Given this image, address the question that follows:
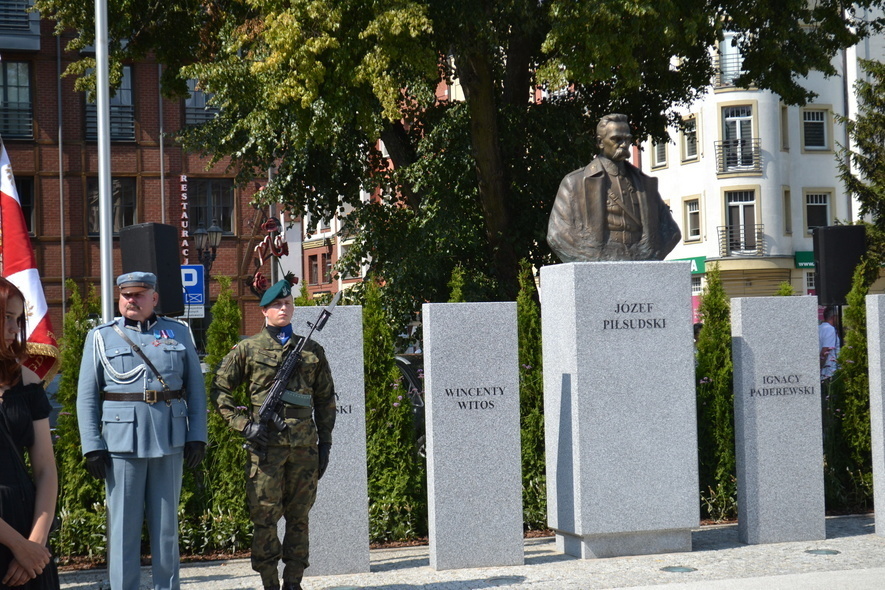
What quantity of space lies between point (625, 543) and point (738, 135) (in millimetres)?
35441

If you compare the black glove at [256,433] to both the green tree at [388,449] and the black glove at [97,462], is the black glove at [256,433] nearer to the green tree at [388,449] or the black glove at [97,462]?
the black glove at [97,462]

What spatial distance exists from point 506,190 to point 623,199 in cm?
746

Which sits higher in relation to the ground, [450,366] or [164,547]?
[450,366]

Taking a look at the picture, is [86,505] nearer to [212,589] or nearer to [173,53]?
[212,589]

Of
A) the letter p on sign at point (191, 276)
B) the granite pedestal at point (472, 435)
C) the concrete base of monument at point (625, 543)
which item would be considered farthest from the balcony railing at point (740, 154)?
the granite pedestal at point (472, 435)

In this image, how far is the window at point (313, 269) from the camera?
6261 cm

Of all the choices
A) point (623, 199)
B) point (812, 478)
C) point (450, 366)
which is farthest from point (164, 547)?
point (812, 478)

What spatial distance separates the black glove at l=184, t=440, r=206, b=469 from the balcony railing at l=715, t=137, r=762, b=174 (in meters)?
37.6

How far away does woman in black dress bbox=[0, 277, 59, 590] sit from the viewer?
13.7ft

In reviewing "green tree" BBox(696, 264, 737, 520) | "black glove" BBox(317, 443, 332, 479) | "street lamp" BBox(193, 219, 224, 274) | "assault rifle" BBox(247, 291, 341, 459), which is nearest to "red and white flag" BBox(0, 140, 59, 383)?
"assault rifle" BBox(247, 291, 341, 459)

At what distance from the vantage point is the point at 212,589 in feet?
28.2

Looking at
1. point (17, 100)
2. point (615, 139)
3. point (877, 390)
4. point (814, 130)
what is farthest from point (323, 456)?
point (814, 130)

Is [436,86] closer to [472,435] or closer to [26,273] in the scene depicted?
[472,435]

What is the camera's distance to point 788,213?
143 feet
